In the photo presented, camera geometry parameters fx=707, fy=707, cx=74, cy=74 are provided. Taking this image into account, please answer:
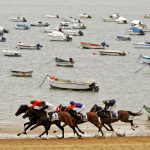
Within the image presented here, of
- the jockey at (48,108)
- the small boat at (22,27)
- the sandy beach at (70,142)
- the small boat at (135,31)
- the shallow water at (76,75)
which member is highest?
the jockey at (48,108)

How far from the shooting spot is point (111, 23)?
524 ft

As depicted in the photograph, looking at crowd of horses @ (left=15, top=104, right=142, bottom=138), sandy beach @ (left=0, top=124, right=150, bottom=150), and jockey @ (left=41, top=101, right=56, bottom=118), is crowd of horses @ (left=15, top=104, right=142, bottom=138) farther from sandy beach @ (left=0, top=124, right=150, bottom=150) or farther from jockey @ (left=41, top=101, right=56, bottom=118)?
sandy beach @ (left=0, top=124, right=150, bottom=150)

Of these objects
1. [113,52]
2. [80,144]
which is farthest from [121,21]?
[80,144]

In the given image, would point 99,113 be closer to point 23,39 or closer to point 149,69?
point 149,69

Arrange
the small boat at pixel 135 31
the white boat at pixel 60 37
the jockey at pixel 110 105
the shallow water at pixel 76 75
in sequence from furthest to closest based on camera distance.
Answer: the small boat at pixel 135 31, the white boat at pixel 60 37, the shallow water at pixel 76 75, the jockey at pixel 110 105

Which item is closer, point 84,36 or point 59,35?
point 59,35

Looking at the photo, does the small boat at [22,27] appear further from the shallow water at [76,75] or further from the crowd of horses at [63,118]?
the crowd of horses at [63,118]

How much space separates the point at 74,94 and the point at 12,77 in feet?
38.6

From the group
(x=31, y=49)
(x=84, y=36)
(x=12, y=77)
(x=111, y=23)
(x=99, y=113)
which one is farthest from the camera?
(x=111, y=23)

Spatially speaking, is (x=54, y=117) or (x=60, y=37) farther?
(x=60, y=37)

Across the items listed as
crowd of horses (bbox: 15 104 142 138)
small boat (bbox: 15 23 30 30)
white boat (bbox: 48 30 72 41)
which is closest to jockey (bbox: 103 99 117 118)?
crowd of horses (bbox: 15 104 142 138)

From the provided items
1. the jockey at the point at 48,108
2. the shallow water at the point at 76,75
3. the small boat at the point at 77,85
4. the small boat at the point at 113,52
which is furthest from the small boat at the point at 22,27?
the jockey at the point at 48,108

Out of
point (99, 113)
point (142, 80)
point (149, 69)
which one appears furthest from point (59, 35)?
point (99, 113)

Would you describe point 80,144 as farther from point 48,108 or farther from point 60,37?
point 60,37
